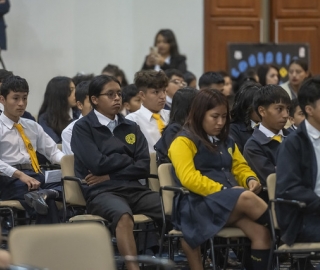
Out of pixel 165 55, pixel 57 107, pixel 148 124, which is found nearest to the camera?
pixel 148 124

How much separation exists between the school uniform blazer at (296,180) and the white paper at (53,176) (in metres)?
1.77

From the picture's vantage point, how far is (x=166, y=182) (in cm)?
538

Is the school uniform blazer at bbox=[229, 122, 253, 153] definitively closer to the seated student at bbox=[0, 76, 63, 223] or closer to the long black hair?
the seated student at bbox=[0, 76, 63, 223]

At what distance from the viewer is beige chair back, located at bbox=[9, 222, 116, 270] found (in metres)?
3.65

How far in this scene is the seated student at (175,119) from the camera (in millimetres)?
5840

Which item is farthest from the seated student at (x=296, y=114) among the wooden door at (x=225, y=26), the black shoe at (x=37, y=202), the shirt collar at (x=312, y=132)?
the wooden door at (x=225, y=26)

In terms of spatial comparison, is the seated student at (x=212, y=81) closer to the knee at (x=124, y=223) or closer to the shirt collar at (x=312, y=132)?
the knee at (x=124, y=223)

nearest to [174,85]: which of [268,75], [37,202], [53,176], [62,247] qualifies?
[268,75]

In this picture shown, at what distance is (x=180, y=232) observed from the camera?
520 cm

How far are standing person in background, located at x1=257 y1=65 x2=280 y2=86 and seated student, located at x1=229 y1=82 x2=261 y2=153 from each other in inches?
132

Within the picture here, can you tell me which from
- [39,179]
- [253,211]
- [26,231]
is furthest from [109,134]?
[26,231]

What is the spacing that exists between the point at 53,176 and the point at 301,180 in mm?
1902

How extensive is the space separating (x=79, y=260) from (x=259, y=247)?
63.0 inches

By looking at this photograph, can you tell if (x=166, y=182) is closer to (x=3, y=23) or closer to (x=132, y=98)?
(x=132, y=98)
